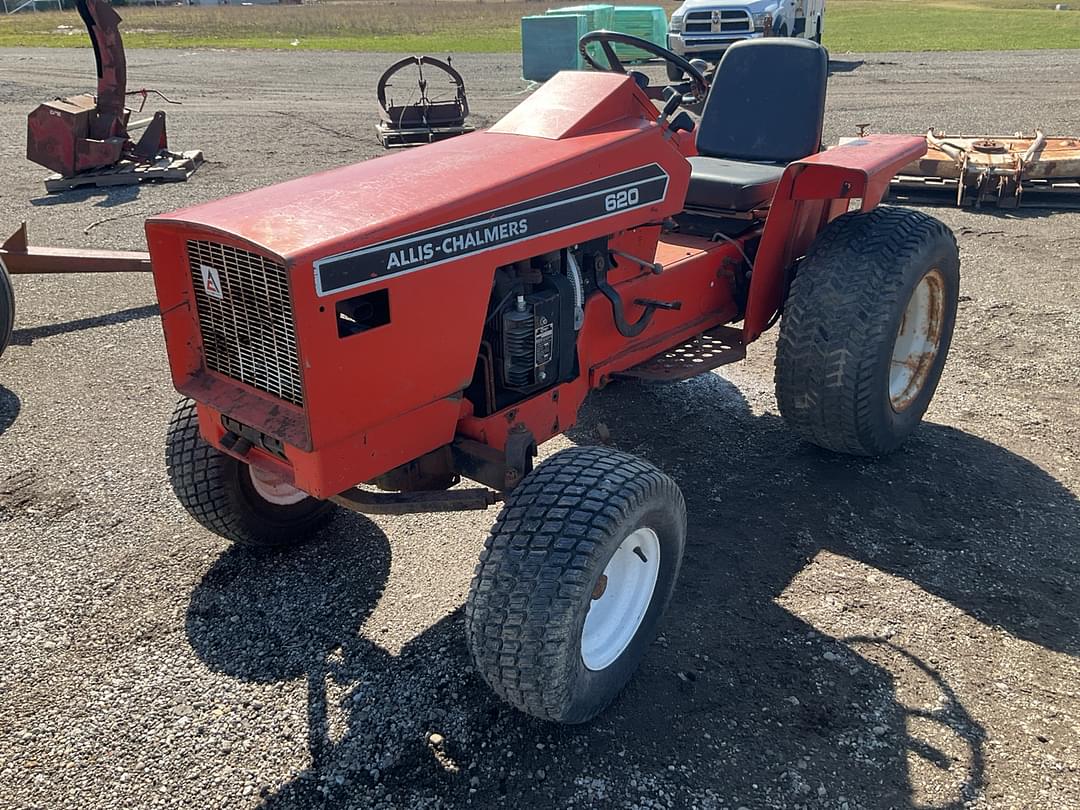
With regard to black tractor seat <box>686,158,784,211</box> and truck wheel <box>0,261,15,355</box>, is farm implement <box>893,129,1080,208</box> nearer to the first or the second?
black tractor seat <box>686,158,784,211</box>

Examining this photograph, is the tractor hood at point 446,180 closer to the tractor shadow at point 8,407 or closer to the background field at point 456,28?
the tractor shadow at point 8,407

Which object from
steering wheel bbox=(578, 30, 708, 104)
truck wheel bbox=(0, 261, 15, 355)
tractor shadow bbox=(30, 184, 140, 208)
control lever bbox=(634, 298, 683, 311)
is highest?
steering wheel bbox=(578, 30, 708, 104)

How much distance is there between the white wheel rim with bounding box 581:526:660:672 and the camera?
2.62 metres

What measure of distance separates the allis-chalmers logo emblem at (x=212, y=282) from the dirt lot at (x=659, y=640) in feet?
3.72

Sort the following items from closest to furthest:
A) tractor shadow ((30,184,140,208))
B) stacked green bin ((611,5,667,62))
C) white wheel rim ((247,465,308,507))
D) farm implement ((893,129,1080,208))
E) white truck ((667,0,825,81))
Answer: white wheel rim ((247,465,308,507)) < farm implement ((893,129,1080,208)) < tractor shadow ((30,184,140,208)) < white truck ((667,0,825,81)) < stacked green bin ((611,5,667,62))

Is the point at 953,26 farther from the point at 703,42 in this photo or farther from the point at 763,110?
the point at 763,110

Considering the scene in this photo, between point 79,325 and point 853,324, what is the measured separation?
4622 mm

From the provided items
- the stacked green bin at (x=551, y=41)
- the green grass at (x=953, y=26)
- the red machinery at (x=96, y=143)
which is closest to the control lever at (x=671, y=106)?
the red machinery at (x=96, y=143)

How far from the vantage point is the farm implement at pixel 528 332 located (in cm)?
236

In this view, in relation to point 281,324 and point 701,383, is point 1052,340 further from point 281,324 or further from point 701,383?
point 281,324

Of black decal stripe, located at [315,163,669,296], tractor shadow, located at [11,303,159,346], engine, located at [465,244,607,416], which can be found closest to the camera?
black decal stripe, located at [315,163,669,296]

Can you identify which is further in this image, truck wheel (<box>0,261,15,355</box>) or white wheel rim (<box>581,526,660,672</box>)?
truck wheel (<box>0,261,15,355</box>)

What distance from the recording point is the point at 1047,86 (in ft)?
46.2

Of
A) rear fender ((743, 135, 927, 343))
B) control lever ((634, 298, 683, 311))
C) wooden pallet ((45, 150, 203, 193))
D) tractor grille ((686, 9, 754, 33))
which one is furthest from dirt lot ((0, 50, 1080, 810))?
tractor grille ((686, 9, 754, 33))
